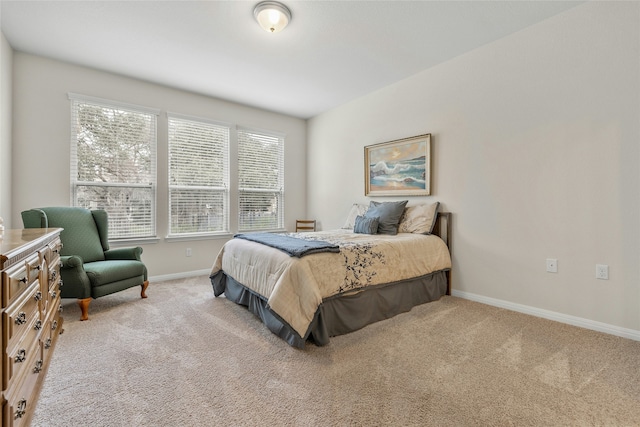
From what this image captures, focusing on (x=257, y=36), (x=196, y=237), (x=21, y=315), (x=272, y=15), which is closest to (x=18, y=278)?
(x=21, y=315)

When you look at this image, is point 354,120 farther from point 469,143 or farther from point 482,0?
point 482,0

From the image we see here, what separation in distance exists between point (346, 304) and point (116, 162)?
3387 millimetres

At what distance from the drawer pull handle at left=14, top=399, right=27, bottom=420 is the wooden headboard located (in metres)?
3.48

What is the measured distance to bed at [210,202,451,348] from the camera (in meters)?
2.12

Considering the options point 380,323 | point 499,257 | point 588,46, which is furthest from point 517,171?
point 380,323

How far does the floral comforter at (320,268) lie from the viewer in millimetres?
2109

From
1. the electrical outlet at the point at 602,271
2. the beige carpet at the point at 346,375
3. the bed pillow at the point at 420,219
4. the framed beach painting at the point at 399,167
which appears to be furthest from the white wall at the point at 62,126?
the electrical outlet at the point at 602,271

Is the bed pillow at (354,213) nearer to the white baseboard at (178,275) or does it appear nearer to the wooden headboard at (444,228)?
the wooden headboard at (444,228)

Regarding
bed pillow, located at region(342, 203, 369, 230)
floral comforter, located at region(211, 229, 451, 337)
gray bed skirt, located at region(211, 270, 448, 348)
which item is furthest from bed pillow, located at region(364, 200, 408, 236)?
gray bed skirt, located at region(211, 270, 448, 348)

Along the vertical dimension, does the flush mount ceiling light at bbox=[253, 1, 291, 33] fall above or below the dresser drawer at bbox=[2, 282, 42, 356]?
above

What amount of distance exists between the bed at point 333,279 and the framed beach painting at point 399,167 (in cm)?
44

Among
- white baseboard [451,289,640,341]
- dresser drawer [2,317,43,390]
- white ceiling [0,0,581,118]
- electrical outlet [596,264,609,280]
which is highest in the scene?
white ceiling [0,0,581,118]

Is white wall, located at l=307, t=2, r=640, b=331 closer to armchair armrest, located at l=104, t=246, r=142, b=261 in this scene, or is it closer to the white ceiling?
the white ceiling

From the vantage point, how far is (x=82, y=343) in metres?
2.17
